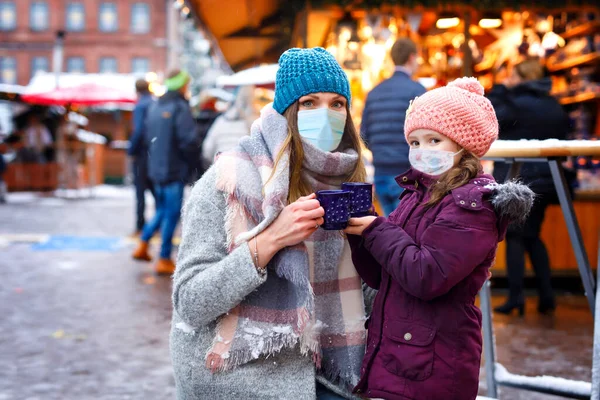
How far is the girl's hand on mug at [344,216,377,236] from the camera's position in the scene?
6.88 ft

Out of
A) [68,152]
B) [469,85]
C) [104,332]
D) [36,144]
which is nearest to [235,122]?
[104,332]

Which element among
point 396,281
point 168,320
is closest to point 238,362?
point 396,281

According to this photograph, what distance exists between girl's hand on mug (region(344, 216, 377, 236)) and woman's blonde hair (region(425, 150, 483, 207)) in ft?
0.59

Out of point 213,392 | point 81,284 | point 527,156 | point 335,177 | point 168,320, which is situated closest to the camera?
point 213,392

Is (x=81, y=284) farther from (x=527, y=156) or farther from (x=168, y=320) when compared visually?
(x=527, y=156)

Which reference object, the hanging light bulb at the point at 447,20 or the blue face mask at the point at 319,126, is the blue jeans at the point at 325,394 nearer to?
the blue face mask at the point at 319,126

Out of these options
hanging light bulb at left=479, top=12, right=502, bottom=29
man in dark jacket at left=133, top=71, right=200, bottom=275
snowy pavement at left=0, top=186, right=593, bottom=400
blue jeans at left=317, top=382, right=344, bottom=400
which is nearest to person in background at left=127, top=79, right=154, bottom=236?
snowy pavement at left=0, top=186, right=593, bottom=400

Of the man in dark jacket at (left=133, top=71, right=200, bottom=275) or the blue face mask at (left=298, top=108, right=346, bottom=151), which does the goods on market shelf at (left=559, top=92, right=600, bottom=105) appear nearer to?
the man in dark jacket at (left=133, top=71, right=200, bottom=275)

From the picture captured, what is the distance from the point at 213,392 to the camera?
2184 millimetres

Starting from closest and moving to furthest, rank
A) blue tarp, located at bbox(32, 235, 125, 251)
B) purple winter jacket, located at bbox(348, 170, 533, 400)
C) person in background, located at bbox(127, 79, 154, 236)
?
purple winter jacket, located at bbox(348, 170, 533, 400) < person in background, located at bbox(127, 79, 154, 236) < blue tarp, located at bbox(32, 235, 125, 251)

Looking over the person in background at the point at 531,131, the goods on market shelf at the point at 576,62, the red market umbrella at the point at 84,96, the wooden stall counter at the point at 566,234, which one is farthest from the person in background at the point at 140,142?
the red market umbrella at the point at 84,96

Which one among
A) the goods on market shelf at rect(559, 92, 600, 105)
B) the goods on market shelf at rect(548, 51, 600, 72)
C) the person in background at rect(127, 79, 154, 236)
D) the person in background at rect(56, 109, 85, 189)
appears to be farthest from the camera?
the person in background at rect(56, 109, 85, 189)

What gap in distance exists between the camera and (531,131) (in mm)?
6199

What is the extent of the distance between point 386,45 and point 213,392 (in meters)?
7.76
